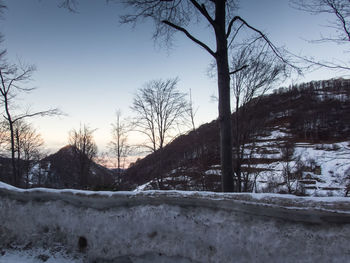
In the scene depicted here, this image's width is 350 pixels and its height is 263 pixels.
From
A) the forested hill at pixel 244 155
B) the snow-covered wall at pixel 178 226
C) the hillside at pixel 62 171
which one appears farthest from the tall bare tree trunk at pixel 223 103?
the hillside at pixel 62 171

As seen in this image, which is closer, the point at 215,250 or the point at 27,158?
the point at 215,250

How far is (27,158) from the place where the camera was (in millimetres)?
23094

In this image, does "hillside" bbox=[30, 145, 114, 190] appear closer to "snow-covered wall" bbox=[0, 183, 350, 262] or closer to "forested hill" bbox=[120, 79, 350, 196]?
"forested hill" bbox=[120, 79, 350, 196]

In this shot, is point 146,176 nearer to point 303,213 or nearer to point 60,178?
point 60,178

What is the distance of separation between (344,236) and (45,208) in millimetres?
3444

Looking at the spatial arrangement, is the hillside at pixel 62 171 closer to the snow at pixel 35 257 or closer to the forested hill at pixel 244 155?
the forested hill at pixel 244 155

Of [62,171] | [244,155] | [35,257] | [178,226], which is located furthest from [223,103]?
[62,171]

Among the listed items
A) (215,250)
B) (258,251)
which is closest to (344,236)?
(258,251)

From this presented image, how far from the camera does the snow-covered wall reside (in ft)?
5.54

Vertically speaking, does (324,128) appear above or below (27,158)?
above

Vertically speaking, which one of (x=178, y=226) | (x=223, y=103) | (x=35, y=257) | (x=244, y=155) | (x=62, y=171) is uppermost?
(x=223, y=103)

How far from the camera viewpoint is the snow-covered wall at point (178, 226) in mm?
Answer: 1688

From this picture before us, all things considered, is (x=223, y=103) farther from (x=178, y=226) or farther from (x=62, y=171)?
(x=62, y=171)

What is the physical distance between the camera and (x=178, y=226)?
6.92ft
